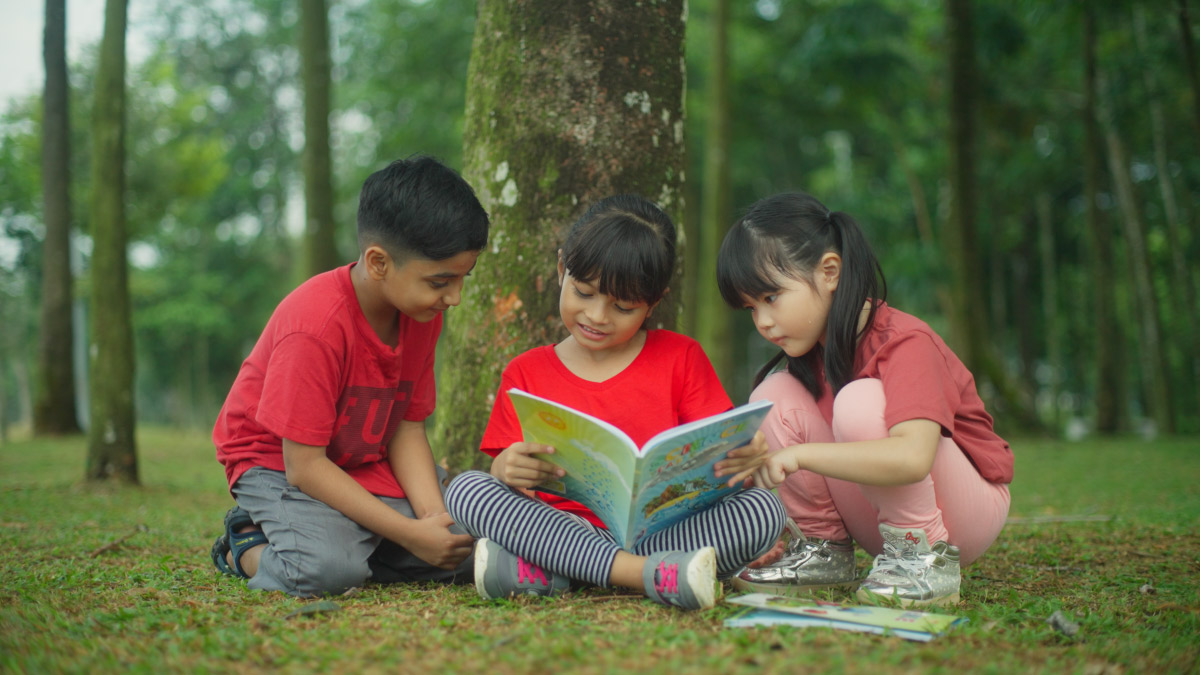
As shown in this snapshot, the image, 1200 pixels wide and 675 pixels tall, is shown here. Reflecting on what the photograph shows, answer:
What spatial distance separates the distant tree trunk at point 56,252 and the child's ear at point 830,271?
770 cm

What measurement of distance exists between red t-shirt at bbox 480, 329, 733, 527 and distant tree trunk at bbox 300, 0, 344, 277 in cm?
585

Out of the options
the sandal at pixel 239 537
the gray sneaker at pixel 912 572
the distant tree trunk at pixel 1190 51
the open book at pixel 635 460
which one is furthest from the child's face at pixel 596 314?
the distant tree trunk at pixel 1190 51

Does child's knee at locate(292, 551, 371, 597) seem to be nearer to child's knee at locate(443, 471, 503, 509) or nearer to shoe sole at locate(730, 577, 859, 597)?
child's knee at locate(443, 471, 503, 509)

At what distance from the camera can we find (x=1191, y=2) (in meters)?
8.46

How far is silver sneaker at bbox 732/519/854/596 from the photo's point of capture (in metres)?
2.51

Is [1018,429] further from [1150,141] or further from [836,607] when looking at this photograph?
[836,607]

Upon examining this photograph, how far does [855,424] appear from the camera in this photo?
90.7 inches

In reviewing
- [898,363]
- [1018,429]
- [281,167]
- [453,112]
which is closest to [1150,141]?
[1018,429]

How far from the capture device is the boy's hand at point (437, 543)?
2.54 m

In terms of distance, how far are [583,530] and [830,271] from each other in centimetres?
100

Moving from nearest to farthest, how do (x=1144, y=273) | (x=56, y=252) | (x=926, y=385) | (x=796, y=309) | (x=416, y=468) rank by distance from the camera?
1. (x=926, y=385)
2. (x=796, y=309)
3. (x=416, y=468)
4. (x=56, y=252)
5. (x=1144, y=273)

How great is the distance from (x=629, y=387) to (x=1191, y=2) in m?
8.79

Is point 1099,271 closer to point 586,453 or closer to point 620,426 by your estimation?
point 620,426

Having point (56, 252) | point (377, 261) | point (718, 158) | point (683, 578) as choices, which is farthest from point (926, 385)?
point (56, 252)
